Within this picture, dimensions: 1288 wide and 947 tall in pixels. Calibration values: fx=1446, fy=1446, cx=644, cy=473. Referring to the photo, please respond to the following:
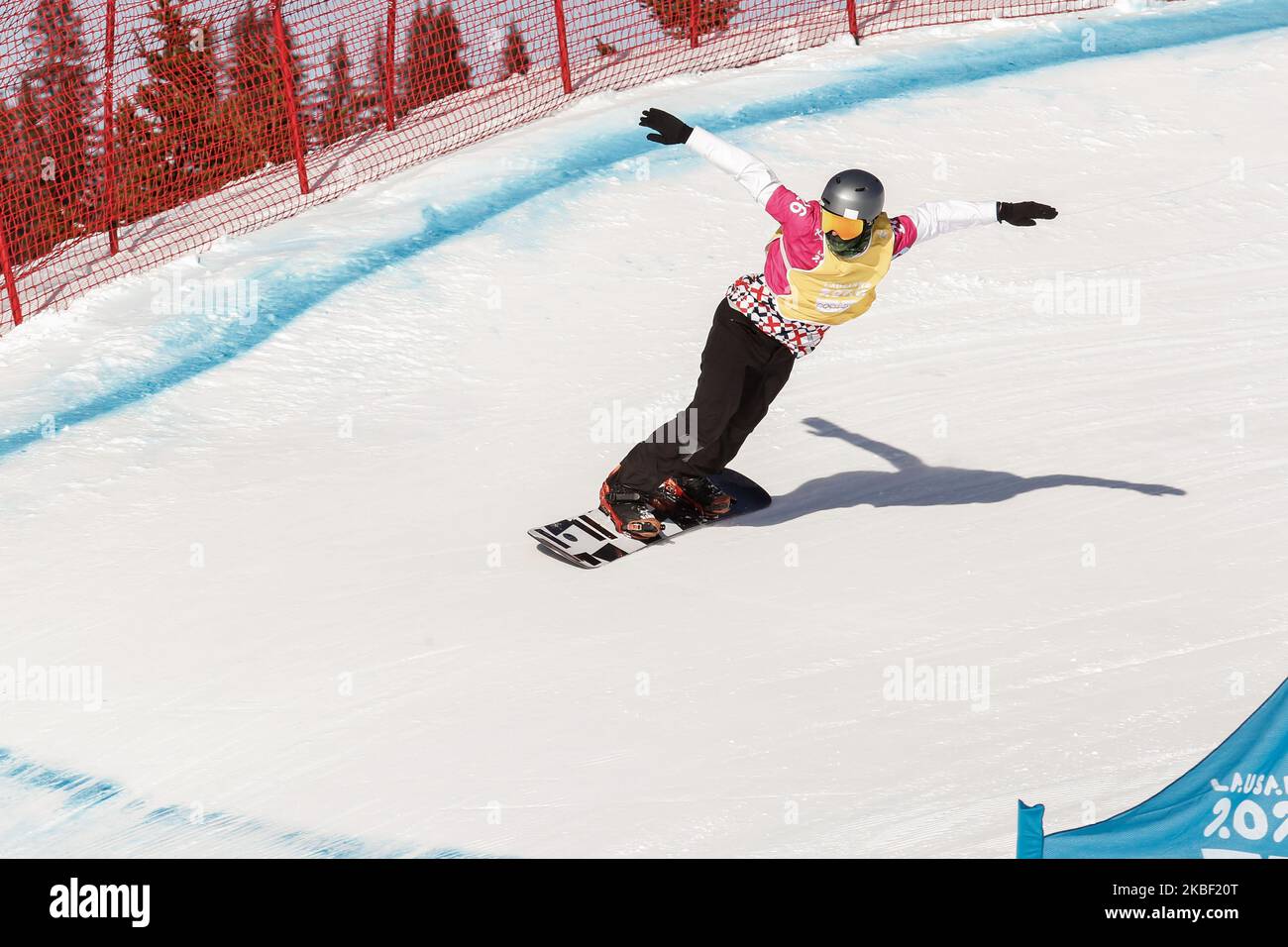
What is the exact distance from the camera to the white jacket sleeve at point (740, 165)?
16.3 ft

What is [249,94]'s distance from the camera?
877 cm

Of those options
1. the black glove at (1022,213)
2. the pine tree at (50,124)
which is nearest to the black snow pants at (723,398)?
the black glove at (1022,213)

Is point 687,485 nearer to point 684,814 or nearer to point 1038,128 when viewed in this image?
point 684,814

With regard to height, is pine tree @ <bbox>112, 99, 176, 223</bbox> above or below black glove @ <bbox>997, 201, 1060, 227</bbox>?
above

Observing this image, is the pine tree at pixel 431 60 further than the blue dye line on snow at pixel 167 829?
Yes

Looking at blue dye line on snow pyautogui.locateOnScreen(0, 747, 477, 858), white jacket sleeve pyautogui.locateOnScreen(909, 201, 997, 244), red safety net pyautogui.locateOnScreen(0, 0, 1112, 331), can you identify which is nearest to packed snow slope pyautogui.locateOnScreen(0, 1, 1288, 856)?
blue dye line on snow pyautogui.locateOnScreen(0, 747, 477, 858)

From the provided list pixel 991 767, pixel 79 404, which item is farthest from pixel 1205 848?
pixel 79 404

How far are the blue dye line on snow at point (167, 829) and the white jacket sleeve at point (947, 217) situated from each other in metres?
2.74

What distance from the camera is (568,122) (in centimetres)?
945

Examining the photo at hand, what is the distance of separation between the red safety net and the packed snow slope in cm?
56

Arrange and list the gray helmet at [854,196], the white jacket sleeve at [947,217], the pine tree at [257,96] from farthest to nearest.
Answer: the pine tree at [257,96]
the white jacket sleeve at [947,217]
the gray helmet at [854,196]

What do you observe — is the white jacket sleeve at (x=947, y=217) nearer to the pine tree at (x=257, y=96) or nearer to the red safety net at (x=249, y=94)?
the red safety net at (x=249, y=94)

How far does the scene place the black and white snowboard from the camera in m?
5.55

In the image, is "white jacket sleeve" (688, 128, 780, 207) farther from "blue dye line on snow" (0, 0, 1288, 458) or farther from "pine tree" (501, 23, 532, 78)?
"pine tree" (501, 23, 532, 78)
